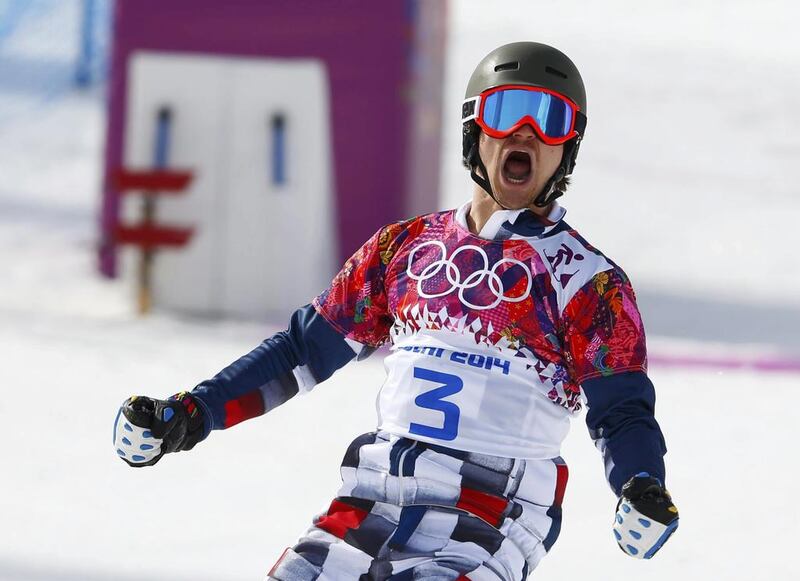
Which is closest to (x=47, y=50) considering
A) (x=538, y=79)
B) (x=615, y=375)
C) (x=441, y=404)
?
(x=538, y=79)

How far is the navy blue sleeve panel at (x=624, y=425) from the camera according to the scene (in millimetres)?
2727

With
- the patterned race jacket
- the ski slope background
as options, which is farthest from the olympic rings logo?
the ski slope background

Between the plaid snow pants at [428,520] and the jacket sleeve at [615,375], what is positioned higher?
the jacket sleeve at [615,375]

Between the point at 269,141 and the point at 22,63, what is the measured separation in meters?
11.3

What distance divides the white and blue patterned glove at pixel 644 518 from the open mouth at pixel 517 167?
2.44ft

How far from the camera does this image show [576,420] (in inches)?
283

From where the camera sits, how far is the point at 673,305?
36.0ft

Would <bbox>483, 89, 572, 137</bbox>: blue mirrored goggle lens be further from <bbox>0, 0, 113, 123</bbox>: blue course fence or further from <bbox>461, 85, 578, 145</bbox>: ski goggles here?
<bbox>0, 0, 113, 123</bbox>: blue course fence

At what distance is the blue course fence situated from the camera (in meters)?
18.9

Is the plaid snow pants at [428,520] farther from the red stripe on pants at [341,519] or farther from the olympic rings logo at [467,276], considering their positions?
the olympic rings logo at [467,276]

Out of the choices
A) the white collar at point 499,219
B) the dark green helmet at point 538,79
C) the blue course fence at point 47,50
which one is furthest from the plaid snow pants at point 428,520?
the blue course fence at point 47,50

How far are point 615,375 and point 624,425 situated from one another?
0.34 feet

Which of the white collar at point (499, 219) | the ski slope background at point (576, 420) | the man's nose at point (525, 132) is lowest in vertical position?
the ski slope background at point (576, 420)

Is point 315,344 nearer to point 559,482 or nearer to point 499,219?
point 499,219
